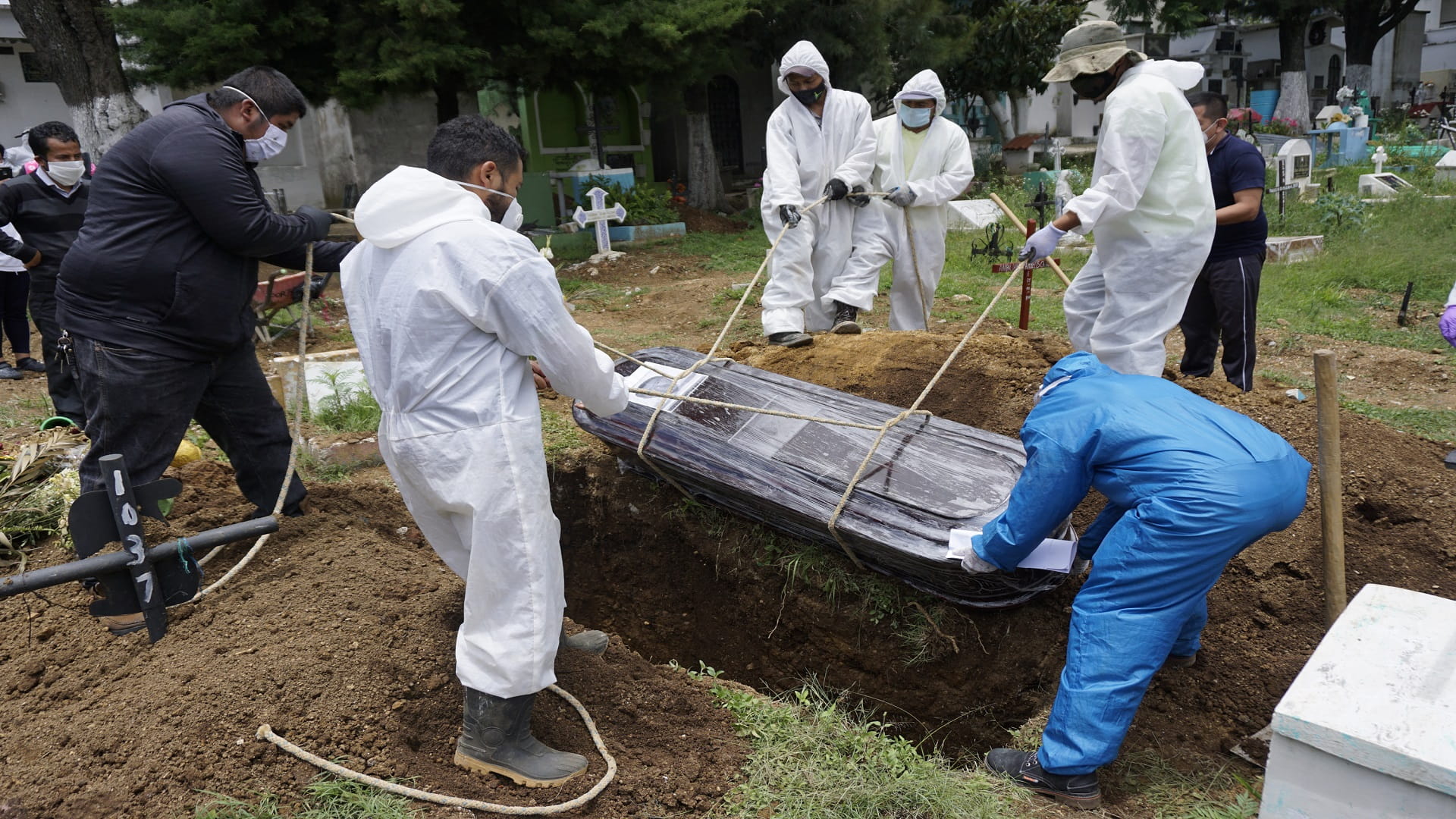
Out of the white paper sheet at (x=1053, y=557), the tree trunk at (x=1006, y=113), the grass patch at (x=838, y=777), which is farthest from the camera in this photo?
the tree trunk at (x=1006, y=113)

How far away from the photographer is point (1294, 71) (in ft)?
68.0

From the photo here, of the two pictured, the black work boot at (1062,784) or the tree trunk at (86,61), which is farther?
the tree trunk at (86,61)

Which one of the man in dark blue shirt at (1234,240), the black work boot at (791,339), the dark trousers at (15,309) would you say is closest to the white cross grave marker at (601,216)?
the dark trousers at (15,309)

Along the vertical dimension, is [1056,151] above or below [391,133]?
below

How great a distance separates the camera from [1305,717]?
1854 millimetres

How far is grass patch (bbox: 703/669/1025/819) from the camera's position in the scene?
2227 millimetres

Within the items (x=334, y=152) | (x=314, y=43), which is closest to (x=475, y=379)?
(x=314, y=43)

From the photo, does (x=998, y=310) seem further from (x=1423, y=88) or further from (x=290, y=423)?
(x=1423, y=88)

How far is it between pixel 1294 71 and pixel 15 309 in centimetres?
2430

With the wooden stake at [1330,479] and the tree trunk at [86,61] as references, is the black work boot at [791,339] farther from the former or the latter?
the tree trunk at [86,61]

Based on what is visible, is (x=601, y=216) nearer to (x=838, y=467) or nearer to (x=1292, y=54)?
(x=838, y=467)

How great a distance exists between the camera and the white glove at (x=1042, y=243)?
3.58m

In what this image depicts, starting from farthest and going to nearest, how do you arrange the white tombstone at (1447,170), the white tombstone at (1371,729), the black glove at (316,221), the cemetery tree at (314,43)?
the white tombstone at (1447,170), the cemetery tree at (314,43), the black glove at (316,221), the white tombstone at (1371,729)

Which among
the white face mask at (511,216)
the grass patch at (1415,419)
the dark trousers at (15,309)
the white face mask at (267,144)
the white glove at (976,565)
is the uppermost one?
the white face mask at (267,144)
